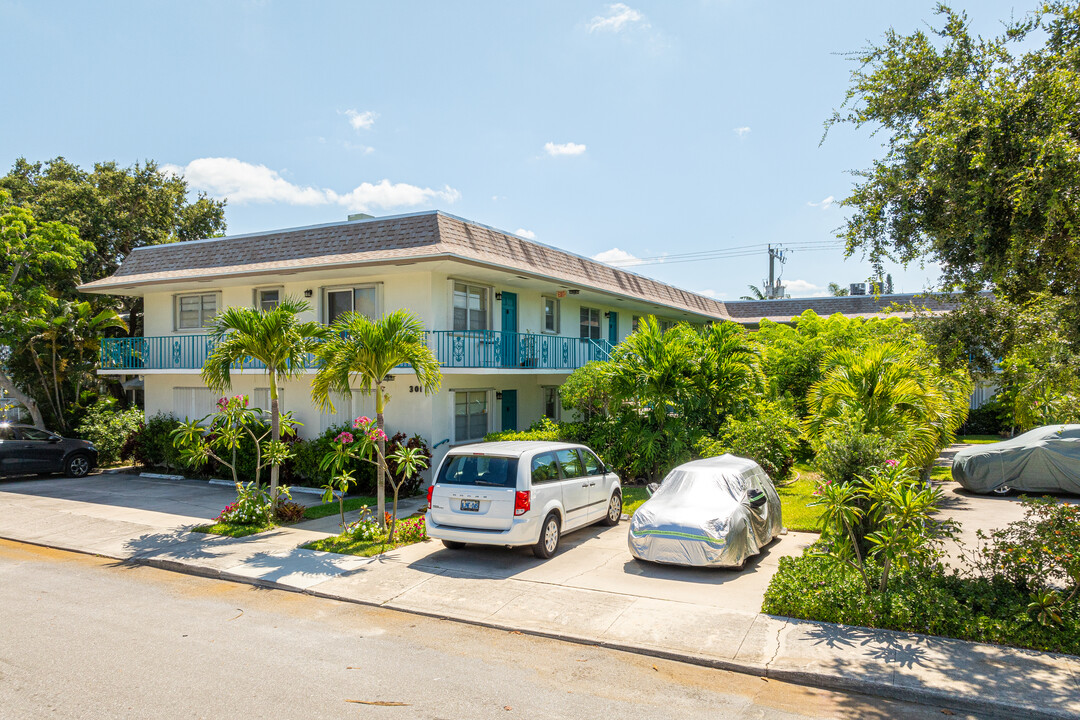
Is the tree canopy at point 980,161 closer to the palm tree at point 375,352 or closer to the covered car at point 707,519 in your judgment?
the covered car at point 707,519

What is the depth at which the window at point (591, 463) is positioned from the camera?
1196cm

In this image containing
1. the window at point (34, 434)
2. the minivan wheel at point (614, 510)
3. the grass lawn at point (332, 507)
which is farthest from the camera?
the window at point (34, 434)

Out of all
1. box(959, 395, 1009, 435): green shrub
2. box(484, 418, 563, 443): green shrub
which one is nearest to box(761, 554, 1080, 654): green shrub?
box(484, 418, 563, 443): green shrub

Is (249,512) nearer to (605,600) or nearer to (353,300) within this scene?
(353,300)

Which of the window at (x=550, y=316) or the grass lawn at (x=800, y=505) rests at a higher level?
the window at (x=550, y=316)

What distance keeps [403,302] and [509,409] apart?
16.6 feet

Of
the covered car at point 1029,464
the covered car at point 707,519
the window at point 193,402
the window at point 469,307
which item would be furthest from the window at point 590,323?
the covered car at point 707,519

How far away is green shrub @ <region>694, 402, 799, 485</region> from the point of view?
14734 mm

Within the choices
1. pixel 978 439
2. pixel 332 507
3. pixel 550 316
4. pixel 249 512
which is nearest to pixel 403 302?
pixel 332 507

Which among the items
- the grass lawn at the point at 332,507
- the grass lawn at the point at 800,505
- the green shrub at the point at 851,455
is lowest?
the grass lawn at the point at 332,507

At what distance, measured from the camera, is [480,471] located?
10.2 metres

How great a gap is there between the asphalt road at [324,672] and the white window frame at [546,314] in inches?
546

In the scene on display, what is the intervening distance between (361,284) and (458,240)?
3.00 m

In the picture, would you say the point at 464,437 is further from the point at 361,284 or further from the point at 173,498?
the point at 173,498
